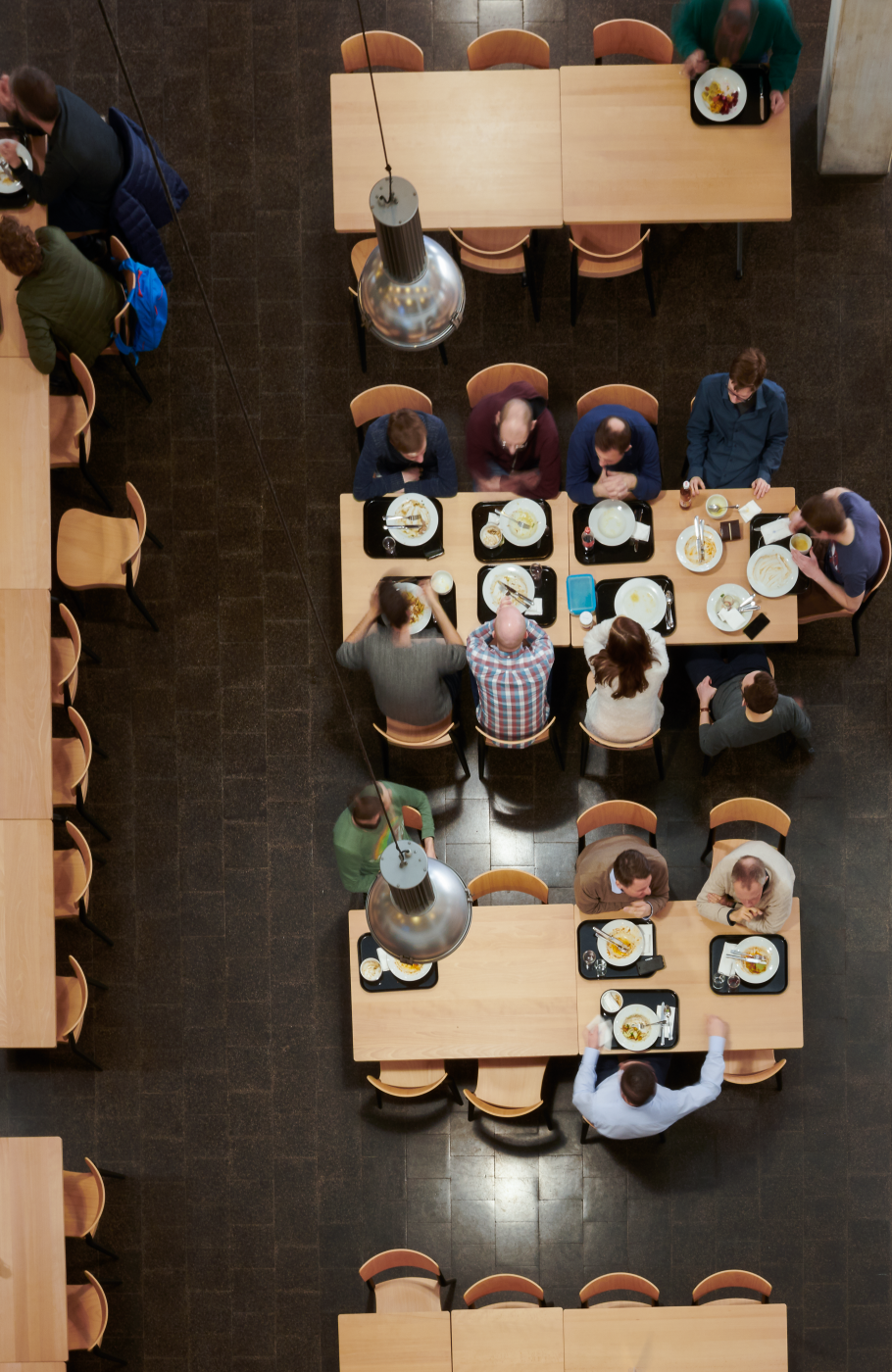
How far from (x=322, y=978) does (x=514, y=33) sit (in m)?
5.05

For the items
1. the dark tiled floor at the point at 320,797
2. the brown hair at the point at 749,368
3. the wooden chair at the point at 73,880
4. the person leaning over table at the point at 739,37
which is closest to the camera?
the brown hair at the point at 749,368

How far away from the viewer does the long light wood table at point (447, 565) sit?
5309mm

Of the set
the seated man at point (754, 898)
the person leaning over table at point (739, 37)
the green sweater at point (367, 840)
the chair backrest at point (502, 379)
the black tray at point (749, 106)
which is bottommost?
the seated man at point (754, 898)

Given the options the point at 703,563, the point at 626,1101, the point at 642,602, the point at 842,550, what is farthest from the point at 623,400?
the point at 626,1101

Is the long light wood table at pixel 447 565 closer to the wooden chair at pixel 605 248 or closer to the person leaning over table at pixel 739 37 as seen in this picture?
the wooden chair at pixel 605 248

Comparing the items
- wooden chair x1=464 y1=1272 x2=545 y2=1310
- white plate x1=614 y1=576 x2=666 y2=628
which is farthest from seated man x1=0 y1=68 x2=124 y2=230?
wooden chair x1=464 y1=1272 x2=545 y2=1310

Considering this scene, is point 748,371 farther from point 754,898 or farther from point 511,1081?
point 511,1081

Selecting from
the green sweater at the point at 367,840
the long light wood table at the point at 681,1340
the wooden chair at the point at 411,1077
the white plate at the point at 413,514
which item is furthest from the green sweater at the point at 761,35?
the long light wood table at the point at 681,1340

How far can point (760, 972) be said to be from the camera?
5082 millimetres

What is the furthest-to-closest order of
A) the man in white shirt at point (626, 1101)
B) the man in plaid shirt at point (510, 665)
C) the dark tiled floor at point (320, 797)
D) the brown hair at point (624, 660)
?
the dark tiled floor at point (320, 797)
the man in white shirt at point (626, 1101)
the man in plaid shirt at point (510, 665)
the brown hair at point (624, 660)

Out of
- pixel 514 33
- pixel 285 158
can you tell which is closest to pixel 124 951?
pixel 285 158

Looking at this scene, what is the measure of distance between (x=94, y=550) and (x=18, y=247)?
1.51 meters

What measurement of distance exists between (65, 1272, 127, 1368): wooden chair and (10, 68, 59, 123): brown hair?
5.61m

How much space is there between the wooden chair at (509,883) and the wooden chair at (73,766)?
6.81 feet
